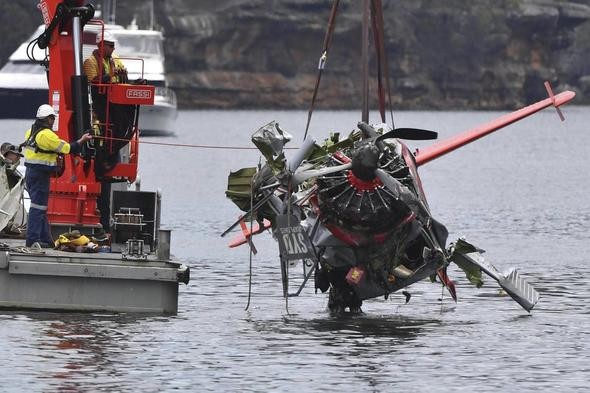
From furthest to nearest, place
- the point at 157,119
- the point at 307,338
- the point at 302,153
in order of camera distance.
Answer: the point at 157,119 → the point at 302,153 → the point at 307,338

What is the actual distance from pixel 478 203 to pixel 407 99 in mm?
126371

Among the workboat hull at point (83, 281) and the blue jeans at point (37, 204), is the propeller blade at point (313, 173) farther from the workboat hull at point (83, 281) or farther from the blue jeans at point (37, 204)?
the blue jeans at point (37, 204)

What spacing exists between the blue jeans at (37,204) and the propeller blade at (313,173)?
11.2 ft

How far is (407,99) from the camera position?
185000 mm

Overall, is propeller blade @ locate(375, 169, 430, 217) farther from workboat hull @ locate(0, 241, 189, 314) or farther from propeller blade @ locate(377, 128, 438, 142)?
workboat hull @ locate(0, 241, 189, 314)

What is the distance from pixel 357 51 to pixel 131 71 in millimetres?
83656

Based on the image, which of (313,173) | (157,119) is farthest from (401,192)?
(157,119)

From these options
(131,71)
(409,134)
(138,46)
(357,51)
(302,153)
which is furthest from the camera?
(357,51)

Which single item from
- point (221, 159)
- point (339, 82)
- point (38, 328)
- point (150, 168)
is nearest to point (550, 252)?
point (38, 328)

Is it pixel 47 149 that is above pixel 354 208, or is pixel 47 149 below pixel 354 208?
above

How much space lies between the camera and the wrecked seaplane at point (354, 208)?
23.9 meters

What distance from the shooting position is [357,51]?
183 m

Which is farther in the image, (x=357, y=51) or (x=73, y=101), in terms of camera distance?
(x=357, y=51)

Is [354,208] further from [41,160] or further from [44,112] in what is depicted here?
[44,112]
